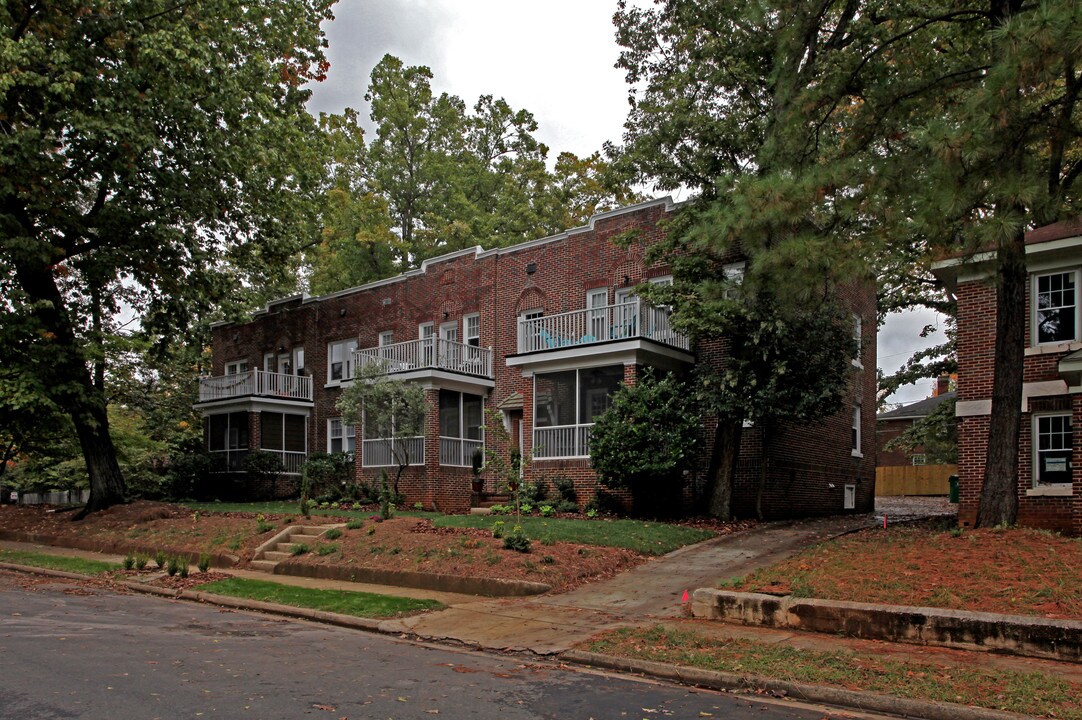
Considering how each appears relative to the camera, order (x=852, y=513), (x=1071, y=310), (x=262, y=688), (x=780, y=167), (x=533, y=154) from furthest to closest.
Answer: (x=533, y=154) → (x=852, y=513) → (x=1071, y=310) → (x=780, y=167) → (x=262, y=688)

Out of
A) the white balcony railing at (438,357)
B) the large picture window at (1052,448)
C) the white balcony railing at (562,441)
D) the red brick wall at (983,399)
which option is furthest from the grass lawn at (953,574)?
the white balcony railing at (438,357)

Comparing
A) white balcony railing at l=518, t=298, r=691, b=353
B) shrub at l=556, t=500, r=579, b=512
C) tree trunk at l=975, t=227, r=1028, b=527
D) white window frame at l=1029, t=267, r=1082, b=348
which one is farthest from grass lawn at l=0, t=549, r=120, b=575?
white window frame at l=1029, t=267, r=1082, b=348

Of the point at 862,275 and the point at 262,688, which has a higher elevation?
the point at 862,275

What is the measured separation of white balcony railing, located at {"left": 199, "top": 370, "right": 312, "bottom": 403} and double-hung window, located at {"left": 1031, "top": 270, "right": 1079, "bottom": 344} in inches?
996

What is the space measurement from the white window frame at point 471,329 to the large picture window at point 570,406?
535 cm

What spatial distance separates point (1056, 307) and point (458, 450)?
53.7 feet

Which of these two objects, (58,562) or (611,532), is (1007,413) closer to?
(611,532)

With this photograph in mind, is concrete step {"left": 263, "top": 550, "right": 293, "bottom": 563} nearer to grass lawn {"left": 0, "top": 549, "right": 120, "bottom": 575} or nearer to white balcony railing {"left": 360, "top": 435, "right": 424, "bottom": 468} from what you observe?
grass lawn {"left": 0, "top": 549, "right": 120, "bottom": 575}

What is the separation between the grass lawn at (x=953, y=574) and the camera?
30.9 feet

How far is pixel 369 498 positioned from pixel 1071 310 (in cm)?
1903

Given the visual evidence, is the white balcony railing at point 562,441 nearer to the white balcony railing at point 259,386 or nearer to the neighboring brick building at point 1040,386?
the neighboring brick building at point 1040,386

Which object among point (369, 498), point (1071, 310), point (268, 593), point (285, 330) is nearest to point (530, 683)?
point (268, 593)

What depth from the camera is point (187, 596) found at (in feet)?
44.9

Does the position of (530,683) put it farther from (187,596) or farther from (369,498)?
(369,498)
